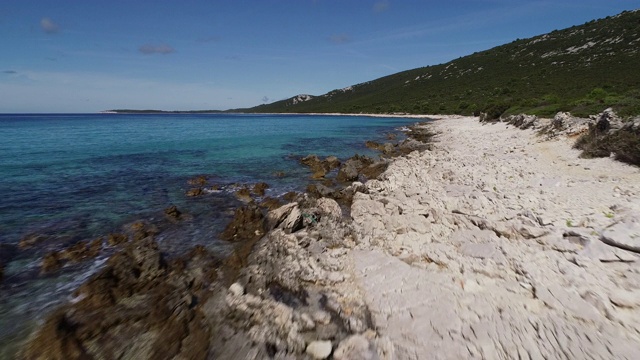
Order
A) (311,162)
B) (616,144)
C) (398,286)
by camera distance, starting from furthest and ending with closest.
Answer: (311,162), (616,144), (398,286)

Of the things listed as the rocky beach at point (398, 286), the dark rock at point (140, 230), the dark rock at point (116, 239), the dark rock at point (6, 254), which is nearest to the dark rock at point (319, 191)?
the rocky beach at point (398, 286)

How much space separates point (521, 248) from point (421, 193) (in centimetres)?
533

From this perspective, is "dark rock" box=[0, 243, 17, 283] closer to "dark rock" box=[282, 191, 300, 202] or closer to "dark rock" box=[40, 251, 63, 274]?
"dark rock" box=[40, 251, 63, 274]

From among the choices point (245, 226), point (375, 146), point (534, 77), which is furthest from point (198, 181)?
point (534, 77)

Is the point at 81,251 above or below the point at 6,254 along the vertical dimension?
below

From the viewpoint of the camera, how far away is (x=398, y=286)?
21.9 ft

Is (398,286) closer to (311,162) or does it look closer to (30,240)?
(30,240)

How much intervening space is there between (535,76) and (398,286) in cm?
11384

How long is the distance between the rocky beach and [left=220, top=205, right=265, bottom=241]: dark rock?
0.30 feet

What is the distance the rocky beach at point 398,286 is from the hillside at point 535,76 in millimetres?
28473

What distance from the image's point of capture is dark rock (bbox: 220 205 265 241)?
1092cm

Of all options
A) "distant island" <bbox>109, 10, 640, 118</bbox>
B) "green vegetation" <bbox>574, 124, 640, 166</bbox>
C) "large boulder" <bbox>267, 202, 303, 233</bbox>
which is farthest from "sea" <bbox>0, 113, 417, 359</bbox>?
"distant island" <bbox>109, 10, 640, 118</bbox>

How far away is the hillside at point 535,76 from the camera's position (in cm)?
5597

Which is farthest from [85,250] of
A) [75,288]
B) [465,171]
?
[465,171]
